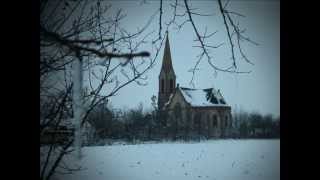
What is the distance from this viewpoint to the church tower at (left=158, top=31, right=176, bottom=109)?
118 inches

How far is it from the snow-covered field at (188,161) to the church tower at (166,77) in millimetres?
434

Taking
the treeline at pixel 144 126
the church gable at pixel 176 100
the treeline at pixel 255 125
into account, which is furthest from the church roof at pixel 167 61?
the treeline at pixel 255 125

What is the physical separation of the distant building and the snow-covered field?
0.12 m

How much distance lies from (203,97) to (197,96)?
0.18 ft

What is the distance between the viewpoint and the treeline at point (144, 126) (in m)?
3.02

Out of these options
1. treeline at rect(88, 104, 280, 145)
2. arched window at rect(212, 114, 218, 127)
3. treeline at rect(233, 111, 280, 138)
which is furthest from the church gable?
treeline at rect(233, 111, 280, 138)

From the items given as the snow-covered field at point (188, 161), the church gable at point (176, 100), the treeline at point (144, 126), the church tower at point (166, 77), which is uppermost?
the church tower at point (166, 77)

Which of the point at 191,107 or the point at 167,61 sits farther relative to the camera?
the point at 191,107

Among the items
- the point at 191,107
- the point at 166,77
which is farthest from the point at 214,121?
the point at 166,77

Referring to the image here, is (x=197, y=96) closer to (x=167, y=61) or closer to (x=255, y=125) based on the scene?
(x=167, y=61)

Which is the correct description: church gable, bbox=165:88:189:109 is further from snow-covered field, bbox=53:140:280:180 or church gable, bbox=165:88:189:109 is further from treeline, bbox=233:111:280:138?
treeline, bbox=233:111:280:138

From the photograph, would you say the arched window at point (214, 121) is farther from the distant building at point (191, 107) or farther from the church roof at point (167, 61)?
the church roof at point (167, 61)

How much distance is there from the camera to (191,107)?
3.16 m
